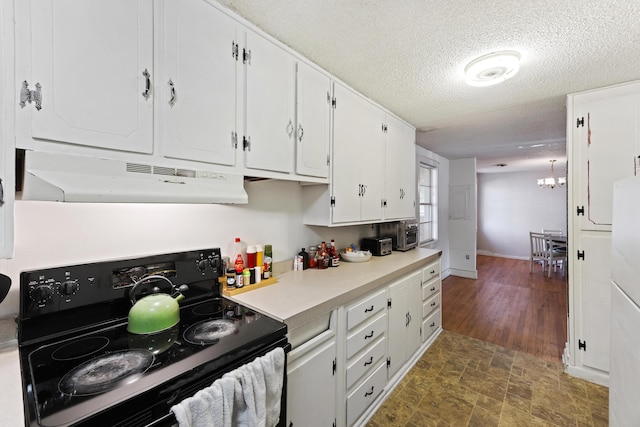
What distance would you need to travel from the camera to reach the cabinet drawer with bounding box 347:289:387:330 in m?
1.60

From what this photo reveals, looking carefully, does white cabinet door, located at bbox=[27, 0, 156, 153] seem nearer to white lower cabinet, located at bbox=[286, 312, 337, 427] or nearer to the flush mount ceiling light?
white lower cabinet, located at bbox=[286, 312, 337, 427]

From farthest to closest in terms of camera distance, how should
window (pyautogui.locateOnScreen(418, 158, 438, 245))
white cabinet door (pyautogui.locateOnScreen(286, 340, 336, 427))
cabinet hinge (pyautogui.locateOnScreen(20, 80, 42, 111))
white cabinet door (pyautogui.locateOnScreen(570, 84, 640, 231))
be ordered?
1. window (pyautogui.locateOnScreen(418, 158, 438, 245))
2. white cabinet door (pyautogui.locateOnScreen(570, 84, 640, 231))
3. white cabinet door (pyautogui.locateOnScreen(286, 340, 336, 427))
4. cabinet hinge (pyautogui.locateOnScreen(20, 80, 42, 111))

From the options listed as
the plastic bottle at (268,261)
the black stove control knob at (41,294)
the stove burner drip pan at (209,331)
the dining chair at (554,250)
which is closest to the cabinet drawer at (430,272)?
the plastic bottle at (268,261)

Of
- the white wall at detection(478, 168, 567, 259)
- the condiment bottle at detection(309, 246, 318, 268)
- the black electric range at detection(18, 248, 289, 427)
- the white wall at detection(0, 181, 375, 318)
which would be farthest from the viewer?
the white wall at detection(478, 168, 567, 259)

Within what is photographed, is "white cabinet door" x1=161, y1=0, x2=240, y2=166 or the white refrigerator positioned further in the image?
"white cabinet door" x1=161, y1=0, x2=240, y2=166

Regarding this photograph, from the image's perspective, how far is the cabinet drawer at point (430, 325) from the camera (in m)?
2.55

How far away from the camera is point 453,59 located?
174 centimetres

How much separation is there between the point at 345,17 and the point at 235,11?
1.85 ft

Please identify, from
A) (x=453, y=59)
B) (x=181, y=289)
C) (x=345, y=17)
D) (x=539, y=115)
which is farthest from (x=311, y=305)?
(x=539, y=115)

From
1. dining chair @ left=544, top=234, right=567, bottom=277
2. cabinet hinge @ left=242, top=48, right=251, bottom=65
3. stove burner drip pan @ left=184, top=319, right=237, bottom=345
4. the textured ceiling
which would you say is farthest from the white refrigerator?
dining chair @ left=544, top=234, right=567, bottom=277

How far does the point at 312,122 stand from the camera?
1.81 meters

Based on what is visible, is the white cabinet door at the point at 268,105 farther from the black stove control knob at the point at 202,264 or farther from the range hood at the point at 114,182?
the black stove control knob at the point at 202,264

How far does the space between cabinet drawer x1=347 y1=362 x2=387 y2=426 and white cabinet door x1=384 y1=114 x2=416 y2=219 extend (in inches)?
53.0

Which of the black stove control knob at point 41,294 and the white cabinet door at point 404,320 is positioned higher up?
the black stove control knob at point 41,294
